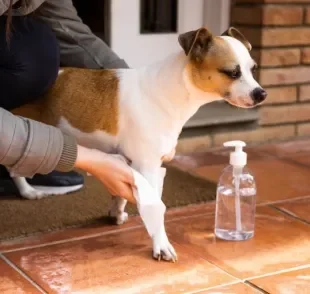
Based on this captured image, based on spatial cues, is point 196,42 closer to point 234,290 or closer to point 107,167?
point 107,167

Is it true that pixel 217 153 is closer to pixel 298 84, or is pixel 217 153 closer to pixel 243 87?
pixel 298 84

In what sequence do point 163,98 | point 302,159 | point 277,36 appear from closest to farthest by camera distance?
point 163,98
point 302,159
point 277,36

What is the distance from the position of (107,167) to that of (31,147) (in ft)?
0.64

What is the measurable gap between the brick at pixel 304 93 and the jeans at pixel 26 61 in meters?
1.33

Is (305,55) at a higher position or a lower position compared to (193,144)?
higher

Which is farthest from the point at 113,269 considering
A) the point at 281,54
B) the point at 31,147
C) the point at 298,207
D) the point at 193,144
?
the point at 281,54

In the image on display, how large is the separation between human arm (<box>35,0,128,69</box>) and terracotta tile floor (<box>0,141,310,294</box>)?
0.46 m

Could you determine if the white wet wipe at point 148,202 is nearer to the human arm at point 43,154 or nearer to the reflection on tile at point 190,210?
the human arm at point 43,154

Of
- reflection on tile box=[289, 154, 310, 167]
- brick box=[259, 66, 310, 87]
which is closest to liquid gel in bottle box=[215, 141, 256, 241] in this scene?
reflection on tile box=[289, 154, 310, 167]

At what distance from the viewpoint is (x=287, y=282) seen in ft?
4.77

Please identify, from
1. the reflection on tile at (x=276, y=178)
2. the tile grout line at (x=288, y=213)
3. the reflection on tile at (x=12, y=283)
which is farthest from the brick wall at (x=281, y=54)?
the reflection on tile at (x=12, y=283)

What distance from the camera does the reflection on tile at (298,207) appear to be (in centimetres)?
189

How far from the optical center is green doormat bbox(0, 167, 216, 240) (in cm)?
176

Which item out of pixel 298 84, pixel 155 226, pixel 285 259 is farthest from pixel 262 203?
pixel 298 84
